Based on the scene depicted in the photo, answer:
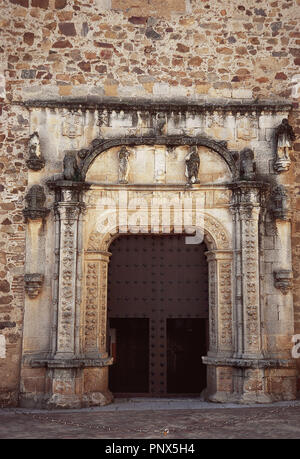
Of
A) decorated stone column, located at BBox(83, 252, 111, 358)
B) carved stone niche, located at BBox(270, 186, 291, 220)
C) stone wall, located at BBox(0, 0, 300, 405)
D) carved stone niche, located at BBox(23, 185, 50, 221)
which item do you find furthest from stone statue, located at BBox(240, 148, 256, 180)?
carved stone niche, located at BBox(23, 185, 50, 221)

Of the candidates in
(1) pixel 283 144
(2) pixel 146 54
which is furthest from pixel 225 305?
(2) pixel 146 54

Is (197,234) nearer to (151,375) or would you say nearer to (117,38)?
(151,375)

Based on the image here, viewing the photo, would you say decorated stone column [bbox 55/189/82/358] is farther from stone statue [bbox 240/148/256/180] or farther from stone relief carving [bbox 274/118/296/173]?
stone relief carving [bbox 274/118/296/173]

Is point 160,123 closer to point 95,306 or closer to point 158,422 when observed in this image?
point 95,306

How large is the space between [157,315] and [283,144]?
2884 millimetres

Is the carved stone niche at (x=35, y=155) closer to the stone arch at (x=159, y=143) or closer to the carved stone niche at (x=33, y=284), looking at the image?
the stone arch at (x=159, y=143)

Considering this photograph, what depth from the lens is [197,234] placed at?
7398mm

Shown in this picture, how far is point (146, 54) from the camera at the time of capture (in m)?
7.55

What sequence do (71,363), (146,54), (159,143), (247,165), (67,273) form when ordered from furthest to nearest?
(146,54) < (159,143) < (247,165) < (67,273) < (71,363)

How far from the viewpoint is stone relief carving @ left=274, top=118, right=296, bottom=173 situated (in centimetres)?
714

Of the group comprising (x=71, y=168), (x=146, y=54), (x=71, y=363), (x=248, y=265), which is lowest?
(x=71, y=363)

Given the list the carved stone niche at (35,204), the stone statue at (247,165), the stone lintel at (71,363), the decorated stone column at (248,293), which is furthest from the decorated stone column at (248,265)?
the carved stone niche at (35,204)
